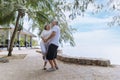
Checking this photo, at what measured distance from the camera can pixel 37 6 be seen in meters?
15.1

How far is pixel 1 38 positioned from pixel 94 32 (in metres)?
15.9

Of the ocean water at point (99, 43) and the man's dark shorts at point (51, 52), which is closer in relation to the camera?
the man's dark shorts at point (51, 52)

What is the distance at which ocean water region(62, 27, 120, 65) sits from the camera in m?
11.6

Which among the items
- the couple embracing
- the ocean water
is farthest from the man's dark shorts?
the ocean water

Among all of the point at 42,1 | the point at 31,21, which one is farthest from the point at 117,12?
the point at 31,21

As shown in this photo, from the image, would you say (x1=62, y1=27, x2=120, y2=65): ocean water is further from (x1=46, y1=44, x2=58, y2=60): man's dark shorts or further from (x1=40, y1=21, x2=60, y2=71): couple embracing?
(x1=46, y1=44, x2=58, y2=60): man's dark shorts

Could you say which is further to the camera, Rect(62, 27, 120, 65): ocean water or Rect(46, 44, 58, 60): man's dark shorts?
Rect(62, 27, 120, 65): ocean water

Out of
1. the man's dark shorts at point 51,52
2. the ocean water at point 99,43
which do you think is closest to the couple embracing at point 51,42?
the man's dark shorts at point 51,52

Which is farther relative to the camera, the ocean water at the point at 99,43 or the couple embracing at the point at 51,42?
the ocean water at the point at 99,43

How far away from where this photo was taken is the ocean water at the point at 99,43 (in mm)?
11565

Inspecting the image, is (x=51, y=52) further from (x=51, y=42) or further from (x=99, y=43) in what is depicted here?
(x=99, y=43)

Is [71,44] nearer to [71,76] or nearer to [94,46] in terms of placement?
[94,46]

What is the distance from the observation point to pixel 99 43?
2106cm

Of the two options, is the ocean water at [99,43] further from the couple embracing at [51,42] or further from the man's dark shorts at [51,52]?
the man's dark shorts at [51,52]
